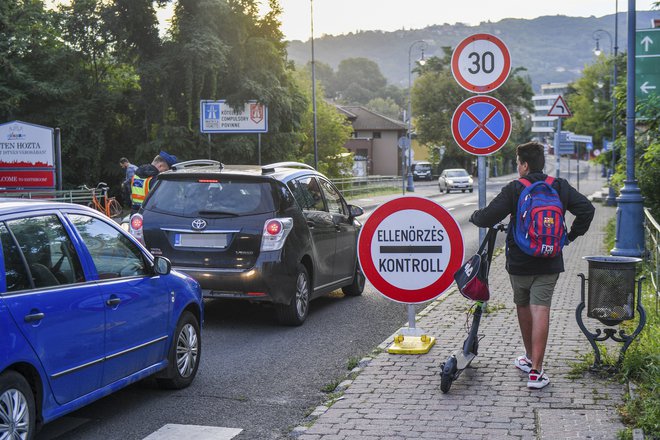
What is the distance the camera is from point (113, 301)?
18.3 ft

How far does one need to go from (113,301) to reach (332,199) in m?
5.62

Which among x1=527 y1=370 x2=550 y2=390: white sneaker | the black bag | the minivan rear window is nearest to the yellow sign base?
the black bag

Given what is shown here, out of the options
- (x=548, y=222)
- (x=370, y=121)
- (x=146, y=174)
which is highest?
(x=370, y=121)

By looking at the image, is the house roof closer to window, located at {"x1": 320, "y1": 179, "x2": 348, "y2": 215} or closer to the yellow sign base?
window, located at {"x1": 320, "y1": 179, "x2": 348, "y2": 215}

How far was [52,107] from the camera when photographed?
38000 millimetres

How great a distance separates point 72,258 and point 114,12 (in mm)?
35042

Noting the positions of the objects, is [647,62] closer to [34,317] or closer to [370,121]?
[34,317]

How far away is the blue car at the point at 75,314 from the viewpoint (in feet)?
15.3

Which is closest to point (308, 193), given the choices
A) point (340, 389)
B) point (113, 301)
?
point (340, 389)

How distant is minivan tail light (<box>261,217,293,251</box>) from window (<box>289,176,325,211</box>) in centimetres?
73

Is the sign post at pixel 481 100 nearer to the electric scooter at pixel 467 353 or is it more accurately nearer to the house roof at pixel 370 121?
the electric scooter at pixel 467 353

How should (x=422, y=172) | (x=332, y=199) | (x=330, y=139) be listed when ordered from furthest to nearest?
(x=422, y=172)
(x=330, y=139)
(x=332, y=199)

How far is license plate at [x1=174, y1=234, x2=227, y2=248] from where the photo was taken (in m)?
8.98

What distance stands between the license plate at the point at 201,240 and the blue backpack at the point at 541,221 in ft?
12.2
